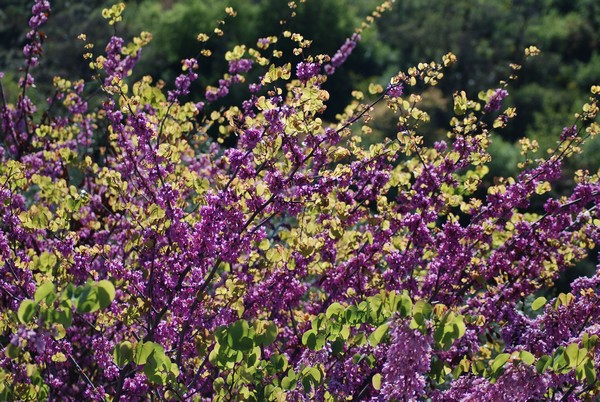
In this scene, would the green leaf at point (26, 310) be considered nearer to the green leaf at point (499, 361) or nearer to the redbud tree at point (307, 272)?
the redbud tree at point (307, 272)

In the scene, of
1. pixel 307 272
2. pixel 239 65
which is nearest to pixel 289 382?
pixel 307 272

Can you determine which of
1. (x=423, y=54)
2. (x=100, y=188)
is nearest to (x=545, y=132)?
(x=423, y=54)

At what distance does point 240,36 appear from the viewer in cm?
2875

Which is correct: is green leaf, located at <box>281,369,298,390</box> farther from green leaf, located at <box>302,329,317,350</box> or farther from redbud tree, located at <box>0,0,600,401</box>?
green leaf, located at <box>302,329,317,350</box>

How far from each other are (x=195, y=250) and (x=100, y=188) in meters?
2.41

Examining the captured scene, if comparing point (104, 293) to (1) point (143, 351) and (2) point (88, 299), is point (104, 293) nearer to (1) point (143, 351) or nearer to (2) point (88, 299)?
(2) point (88, 299)

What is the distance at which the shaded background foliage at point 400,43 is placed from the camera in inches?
1006

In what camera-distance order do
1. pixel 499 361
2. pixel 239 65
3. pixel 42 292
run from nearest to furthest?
pixel 42 292, pixel 499 361, pixel 239 65

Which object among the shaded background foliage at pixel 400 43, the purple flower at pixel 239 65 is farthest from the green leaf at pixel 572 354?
the shaded background foliage at pixel 400 43

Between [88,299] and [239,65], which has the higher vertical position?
[239,65]

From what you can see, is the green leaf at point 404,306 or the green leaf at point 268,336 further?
the green leaf at point 268,336

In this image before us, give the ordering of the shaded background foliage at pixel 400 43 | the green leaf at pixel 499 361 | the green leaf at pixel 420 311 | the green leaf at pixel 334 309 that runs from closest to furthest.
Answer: the green leaf at pixel 420 311 → the green leaf at pixel 499 361 → the green leaf at pixel 334 309 → the shaded background foliage at pixel 400 43

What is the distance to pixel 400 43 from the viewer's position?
105 feet

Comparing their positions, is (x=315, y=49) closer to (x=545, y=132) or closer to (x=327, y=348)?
(x=545, y=132)
